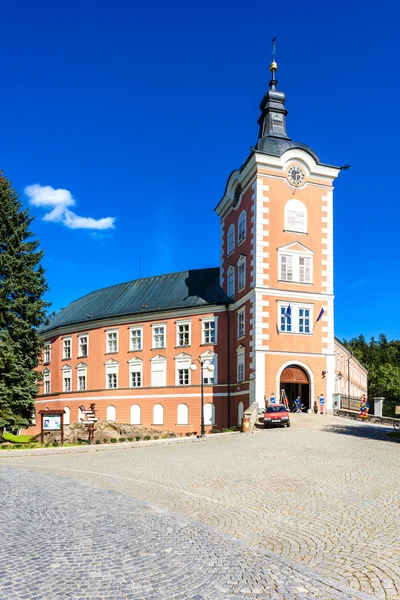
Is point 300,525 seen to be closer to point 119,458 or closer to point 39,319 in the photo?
point 119,458

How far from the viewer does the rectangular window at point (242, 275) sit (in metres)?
40.1

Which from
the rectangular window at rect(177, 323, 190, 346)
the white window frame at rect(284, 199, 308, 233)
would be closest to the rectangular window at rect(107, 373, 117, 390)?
the rectangular window at rect(177, 323, 190, 346)

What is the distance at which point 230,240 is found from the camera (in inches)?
1742

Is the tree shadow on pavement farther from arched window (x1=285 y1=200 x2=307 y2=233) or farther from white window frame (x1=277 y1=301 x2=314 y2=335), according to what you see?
arched window (x1=285 y1=200 x2=307 y2=233)

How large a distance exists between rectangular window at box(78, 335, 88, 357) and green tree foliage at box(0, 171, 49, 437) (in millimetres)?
11192

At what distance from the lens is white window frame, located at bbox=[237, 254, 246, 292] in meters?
40.1

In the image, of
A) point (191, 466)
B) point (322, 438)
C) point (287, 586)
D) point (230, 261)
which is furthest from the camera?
point (230, 261)

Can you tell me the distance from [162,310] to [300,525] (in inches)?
1446

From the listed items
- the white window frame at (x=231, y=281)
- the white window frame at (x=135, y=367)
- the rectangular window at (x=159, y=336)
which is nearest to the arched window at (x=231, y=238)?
the white window frame at (x=231, y=281)

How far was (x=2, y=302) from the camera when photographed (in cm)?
3756

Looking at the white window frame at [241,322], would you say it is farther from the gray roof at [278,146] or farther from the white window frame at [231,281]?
the gray roof at [278,146]

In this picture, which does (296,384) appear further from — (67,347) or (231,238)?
(67,347)

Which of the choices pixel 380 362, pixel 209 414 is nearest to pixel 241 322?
pixel 209 414

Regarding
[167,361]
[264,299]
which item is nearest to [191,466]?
[264,299]
